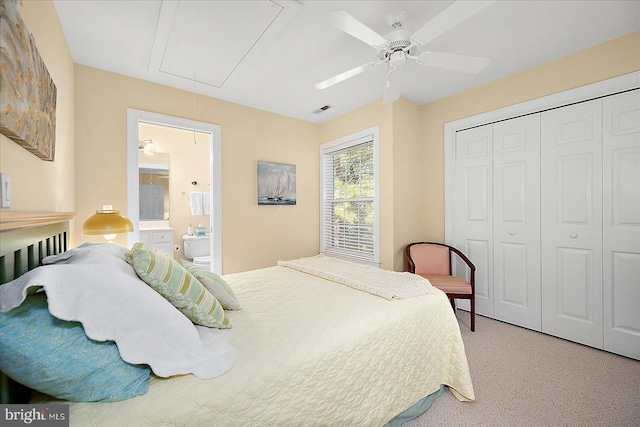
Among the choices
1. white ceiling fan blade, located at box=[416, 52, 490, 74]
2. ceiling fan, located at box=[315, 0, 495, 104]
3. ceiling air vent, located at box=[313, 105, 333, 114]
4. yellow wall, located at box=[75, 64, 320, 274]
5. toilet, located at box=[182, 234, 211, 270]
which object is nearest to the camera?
ceiling fan, located at box=[315, 0, 495, 104]

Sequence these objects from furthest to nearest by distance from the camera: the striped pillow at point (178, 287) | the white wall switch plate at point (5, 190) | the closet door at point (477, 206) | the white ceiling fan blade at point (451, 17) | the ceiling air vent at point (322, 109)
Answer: the ceiling air vent at point (322, 109) < the closet door at point (477, 206) < the white ceiling fan blade at point (451, 17) < the striped pillow at point (178, 287) < the white wall switch plate at point (5, 190)

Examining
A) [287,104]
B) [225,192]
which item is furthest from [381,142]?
[225,192]

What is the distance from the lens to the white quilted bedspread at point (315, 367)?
0.84 m

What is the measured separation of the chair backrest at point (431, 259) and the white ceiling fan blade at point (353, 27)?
2.33 meters

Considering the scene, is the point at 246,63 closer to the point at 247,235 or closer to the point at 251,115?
the point at 251,115

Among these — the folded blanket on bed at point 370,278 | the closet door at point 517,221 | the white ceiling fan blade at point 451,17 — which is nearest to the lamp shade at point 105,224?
the folded blanket on bed at point 370,278

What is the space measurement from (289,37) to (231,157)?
1.69 m

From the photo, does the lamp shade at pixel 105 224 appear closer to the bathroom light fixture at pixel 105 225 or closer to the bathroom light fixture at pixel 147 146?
the bathroom light fixture at pixel 105 225

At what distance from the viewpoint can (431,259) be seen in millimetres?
3248

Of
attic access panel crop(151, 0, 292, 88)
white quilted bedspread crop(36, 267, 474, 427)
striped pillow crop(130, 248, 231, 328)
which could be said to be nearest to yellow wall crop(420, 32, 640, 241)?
white quilted bedspread crop(36, 267, 474, 427)

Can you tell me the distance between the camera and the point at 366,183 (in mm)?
3627

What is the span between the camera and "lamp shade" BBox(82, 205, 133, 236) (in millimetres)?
2117

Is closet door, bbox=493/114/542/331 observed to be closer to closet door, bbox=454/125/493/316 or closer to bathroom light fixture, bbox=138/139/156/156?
closet door, bbox=454/125/493/316

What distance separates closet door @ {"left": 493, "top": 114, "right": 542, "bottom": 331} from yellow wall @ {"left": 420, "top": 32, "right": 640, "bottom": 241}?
281mm
